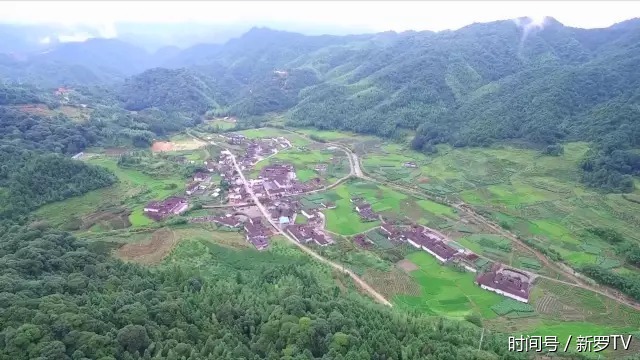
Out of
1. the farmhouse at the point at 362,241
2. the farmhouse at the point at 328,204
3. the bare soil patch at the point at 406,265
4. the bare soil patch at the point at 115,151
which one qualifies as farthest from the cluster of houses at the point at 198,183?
the bare soil patch at the point at 406,265

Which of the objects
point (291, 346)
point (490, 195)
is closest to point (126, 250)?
point (291, 346)

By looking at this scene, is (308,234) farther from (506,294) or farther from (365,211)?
(506,294)

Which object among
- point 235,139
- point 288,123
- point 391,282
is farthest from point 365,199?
point 288,123

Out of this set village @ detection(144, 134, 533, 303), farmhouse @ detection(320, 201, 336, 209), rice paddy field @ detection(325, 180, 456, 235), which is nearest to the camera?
village @ detection(144, 134, 533, 303)

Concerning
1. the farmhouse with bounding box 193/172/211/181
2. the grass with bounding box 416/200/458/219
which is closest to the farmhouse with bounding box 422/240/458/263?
the grass with bounding box 416/200/458/219

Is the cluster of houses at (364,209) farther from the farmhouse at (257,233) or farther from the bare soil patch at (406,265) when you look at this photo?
the farmhouse at (257,233)

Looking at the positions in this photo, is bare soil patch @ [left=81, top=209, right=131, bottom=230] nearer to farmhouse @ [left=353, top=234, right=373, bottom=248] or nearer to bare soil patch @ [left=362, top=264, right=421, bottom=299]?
farmhouse @ [left=353, top=234, right=373, bottom=248]

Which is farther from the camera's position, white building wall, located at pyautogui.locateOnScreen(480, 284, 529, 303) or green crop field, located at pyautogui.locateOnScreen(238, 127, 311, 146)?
green crop field, located at pyautogui.locateOnScreen(238, 127, 311, 146)
